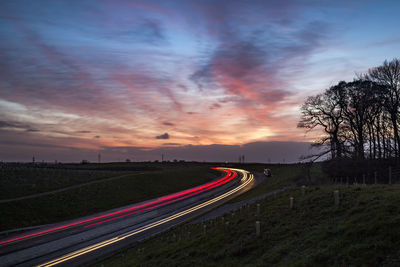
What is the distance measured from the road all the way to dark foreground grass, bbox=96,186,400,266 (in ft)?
21.5

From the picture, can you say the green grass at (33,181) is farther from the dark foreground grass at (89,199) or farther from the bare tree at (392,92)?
the bare tree at (392,92)

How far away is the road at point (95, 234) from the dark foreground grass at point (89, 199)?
3373 millimetres

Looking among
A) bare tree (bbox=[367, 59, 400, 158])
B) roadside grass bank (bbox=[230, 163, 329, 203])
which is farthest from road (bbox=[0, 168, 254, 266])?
bare tree (bbox=[367, 59, 400, 158])

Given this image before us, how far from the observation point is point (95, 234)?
31672 millimetres

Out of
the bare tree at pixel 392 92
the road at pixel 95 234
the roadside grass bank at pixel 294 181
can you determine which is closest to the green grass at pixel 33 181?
the road at pixel 95 234

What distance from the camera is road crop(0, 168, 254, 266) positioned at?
2492 centimetres

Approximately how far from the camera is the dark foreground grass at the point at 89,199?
37.1 m

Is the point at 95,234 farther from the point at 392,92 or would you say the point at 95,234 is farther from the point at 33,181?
the point at 392,92

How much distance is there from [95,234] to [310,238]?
2680cm

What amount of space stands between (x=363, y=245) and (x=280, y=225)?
612 cm

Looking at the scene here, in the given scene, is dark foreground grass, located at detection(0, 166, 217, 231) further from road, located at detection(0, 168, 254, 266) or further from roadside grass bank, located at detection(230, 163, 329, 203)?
roadside grass bank, located at detection(230, 163, 329, 203)

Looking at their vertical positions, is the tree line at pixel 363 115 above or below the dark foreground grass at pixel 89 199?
above

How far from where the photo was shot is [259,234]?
51.4ft

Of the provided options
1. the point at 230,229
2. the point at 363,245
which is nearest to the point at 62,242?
the point at 230,229
